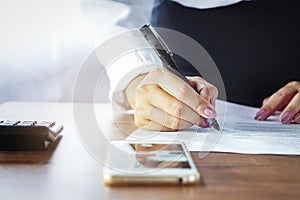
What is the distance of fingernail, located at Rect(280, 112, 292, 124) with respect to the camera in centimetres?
87

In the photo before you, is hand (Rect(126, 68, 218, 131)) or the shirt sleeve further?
the shirt sleeve

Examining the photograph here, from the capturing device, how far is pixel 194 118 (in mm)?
769

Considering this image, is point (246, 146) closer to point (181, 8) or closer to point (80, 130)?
point (80, 130)

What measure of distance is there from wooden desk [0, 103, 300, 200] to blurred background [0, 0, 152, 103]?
94cm

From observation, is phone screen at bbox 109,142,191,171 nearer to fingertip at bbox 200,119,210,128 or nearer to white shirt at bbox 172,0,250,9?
fingertip at bbox 200,119,210,128

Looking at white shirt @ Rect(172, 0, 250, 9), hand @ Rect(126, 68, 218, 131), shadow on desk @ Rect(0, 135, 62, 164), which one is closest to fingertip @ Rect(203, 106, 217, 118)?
hand @ Rect(126, 68, 218, 131)

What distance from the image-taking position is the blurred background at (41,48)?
Answer: 1.55 meters

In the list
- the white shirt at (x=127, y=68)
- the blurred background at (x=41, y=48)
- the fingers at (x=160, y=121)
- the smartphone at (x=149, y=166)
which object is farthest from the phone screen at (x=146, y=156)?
the blurred background at (x=41, y=48)

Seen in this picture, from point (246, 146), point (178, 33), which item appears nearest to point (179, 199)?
point (246, 146)

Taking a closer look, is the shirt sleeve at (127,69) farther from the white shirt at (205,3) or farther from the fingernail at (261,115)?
the white shirt at (205,3)

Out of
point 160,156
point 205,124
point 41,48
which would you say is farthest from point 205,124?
point 41,48

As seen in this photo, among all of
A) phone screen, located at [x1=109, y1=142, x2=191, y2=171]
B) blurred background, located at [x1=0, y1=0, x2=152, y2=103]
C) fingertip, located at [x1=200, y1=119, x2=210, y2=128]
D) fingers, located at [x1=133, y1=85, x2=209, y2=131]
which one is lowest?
blurred background, located at [x1=0, y1=0, x2=152, y2=103]

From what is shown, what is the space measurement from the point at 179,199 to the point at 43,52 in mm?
1251

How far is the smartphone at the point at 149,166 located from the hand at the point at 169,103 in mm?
165
